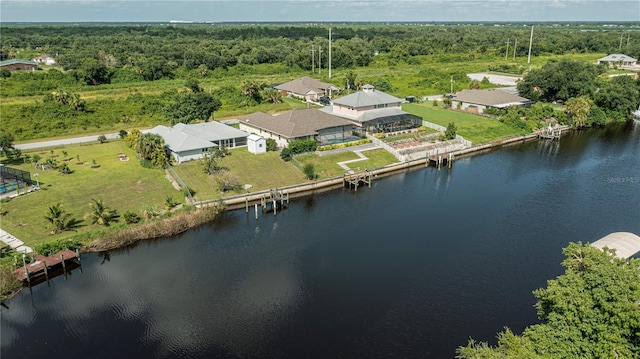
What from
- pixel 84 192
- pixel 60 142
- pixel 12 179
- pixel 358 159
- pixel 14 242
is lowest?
pixel 14 242

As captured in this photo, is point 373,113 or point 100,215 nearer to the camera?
point 100,215

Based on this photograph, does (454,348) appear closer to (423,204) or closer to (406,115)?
(423,204)

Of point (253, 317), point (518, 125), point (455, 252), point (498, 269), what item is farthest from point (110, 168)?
point (518, 125)

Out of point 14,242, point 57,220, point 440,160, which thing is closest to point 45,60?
point 57,220

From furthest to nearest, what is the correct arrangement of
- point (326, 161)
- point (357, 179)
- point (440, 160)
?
point (440, 160)
point (326, 161)
point (357, 179)

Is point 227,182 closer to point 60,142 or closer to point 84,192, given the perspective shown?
point 84,192

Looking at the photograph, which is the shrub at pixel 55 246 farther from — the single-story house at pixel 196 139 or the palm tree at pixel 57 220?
the single-story house at pixel 196 139

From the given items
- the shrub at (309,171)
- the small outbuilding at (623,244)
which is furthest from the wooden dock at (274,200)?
the small outbuilding at (623,244)
